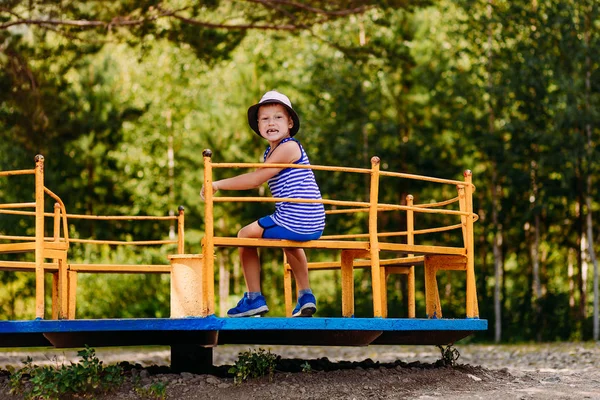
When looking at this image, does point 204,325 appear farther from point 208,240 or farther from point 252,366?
point 252,366

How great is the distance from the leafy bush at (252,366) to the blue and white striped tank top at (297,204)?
1.29m

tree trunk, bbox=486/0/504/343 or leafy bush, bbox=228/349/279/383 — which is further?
tree trunk, bbox=486/0/504/343

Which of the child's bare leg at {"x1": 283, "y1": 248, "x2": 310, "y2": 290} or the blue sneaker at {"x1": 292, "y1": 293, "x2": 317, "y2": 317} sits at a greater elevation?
the child's bare leg at {"x1": 283, "y1": 248, "x2": 310, "y2": 290}

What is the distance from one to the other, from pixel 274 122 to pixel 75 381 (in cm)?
262

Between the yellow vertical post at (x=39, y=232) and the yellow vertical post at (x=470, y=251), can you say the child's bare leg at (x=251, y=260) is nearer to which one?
the yellow vertical post at (x=39, y=232)

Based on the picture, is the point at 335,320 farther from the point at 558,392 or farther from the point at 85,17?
the point at 85,17

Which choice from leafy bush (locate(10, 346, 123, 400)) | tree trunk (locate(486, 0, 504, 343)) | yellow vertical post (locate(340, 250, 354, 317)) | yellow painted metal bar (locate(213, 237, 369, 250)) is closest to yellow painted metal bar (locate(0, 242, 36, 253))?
leafy bush (locate(10, 346, 123, 400))

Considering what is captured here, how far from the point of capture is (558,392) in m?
8.62

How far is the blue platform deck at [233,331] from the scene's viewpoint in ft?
24.5

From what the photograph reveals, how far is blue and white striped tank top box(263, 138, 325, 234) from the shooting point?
7.86 metres

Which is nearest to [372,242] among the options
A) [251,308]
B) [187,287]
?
[251,308]

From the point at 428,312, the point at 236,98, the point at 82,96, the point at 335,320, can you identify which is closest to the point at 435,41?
the point at 236,98

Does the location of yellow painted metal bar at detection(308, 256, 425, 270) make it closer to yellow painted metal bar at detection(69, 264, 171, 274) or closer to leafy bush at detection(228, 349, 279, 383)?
leafy bush at detection(228, 349, 279, 383)

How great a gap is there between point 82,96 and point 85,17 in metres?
13.6
